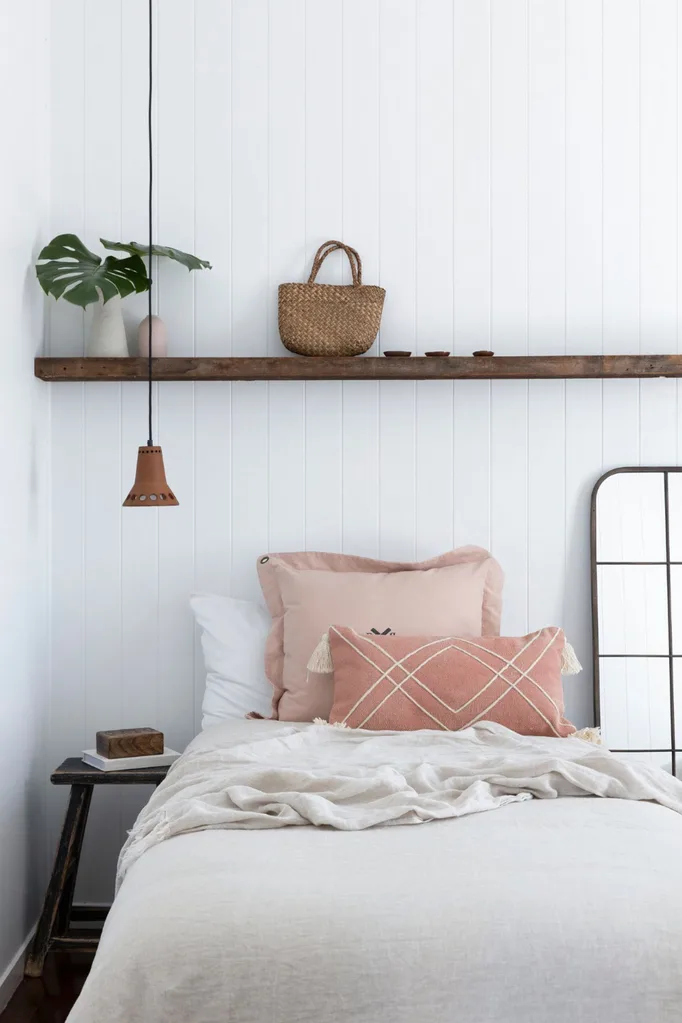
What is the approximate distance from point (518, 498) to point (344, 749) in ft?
3.79

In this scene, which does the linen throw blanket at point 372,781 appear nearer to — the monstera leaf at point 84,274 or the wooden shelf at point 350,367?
the wooden shelf at point 350,367

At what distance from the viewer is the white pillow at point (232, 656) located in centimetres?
289

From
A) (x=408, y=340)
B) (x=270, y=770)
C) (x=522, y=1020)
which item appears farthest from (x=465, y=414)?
(x=522, y=1020)

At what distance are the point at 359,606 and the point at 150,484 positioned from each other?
0.67 metres

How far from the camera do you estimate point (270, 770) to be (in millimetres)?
1989

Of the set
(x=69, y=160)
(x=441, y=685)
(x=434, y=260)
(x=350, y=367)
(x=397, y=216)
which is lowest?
(x=441, y=685)

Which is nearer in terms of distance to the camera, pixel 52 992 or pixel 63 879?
pixel 52 992

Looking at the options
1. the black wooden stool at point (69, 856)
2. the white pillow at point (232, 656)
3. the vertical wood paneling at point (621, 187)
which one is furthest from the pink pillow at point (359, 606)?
the vertical wood paneling at point (621, 187)

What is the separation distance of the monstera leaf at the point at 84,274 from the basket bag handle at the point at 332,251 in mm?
512

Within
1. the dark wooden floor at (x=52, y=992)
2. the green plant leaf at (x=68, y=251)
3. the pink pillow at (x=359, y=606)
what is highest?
the green plant leaf at (x=68, y=251)

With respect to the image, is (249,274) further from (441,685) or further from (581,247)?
(441,685)

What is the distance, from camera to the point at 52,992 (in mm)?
2600

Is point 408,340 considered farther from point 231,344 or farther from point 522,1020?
point 522,1020

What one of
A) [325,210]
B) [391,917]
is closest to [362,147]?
[325,210]
